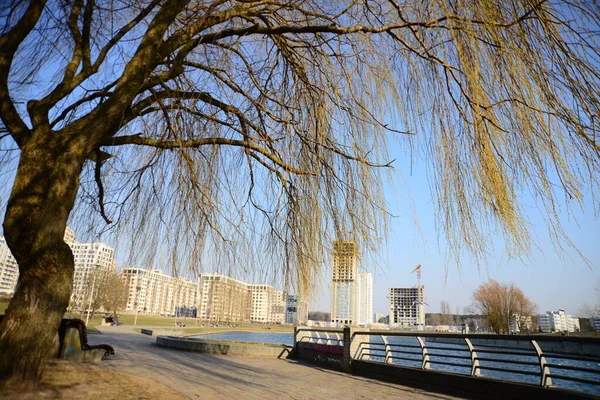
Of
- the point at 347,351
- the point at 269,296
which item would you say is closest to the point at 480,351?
the point at 269,296

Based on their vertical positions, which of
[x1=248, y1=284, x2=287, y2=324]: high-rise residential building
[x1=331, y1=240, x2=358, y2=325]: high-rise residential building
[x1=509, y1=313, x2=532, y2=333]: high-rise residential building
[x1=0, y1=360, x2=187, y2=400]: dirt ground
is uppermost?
[x1=331, y1=240, x2=358, y2=325]: high-rise residential building

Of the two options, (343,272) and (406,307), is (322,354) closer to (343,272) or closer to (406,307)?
(343,272)

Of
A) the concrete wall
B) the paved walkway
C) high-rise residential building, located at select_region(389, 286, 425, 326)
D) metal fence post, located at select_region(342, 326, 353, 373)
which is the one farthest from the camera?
high-rise residential building, located at select_region(389, 286, 425, 326)

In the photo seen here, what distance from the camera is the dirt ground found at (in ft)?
12.6

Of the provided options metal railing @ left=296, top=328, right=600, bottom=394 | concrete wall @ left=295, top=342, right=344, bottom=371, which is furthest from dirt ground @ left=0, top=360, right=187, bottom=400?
concrete wall @ left=295, top=342, right=344, bottom=371

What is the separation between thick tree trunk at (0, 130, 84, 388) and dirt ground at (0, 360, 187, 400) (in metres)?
0.23

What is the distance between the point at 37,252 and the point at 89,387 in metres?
1.59

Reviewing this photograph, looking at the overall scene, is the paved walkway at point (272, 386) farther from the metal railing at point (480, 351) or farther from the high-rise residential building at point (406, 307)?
the high-rise residential building at point (406, 307)

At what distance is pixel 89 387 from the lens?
14.4ft

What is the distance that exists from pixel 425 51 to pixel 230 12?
2.30 m

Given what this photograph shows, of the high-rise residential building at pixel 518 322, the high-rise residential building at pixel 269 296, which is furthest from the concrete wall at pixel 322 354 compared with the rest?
the high-rise residential building at pixel 518 322

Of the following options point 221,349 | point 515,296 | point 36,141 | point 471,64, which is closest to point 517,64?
point 471,64

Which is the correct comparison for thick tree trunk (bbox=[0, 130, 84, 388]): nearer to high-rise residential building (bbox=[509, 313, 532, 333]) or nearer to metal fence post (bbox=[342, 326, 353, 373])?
metal fence post (bbox=[342, 326, 353, 373])

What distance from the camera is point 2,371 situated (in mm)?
3607
